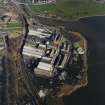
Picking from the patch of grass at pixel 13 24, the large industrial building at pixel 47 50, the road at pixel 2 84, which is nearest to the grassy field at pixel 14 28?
the patch of grass at pixel 13 24

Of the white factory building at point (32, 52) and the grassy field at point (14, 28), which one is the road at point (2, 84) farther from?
the grassy field at point (14, 28)

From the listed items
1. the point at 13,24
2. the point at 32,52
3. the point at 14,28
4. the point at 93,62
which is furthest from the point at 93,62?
the point at 13,24

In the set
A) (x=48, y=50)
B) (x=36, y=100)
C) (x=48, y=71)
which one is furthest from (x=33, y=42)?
(x=36, y=100)

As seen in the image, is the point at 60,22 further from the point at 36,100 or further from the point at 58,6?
the point at 36,100

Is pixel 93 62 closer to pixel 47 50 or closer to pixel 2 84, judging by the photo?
pixel 47 50

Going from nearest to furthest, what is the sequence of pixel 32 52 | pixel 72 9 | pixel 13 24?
1. pixel 32 52
2. pixel 13 24
3. pixel 72 9

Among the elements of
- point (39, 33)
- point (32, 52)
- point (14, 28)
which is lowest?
point (32, 52)

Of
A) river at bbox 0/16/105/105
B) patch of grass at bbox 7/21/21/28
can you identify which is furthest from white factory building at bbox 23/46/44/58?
river at bbox 0/16/105/105

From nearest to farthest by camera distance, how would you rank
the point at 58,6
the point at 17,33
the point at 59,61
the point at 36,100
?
the point at 36,100 → the point at 59,61 → the point at 17,33 → the point at 58,6
